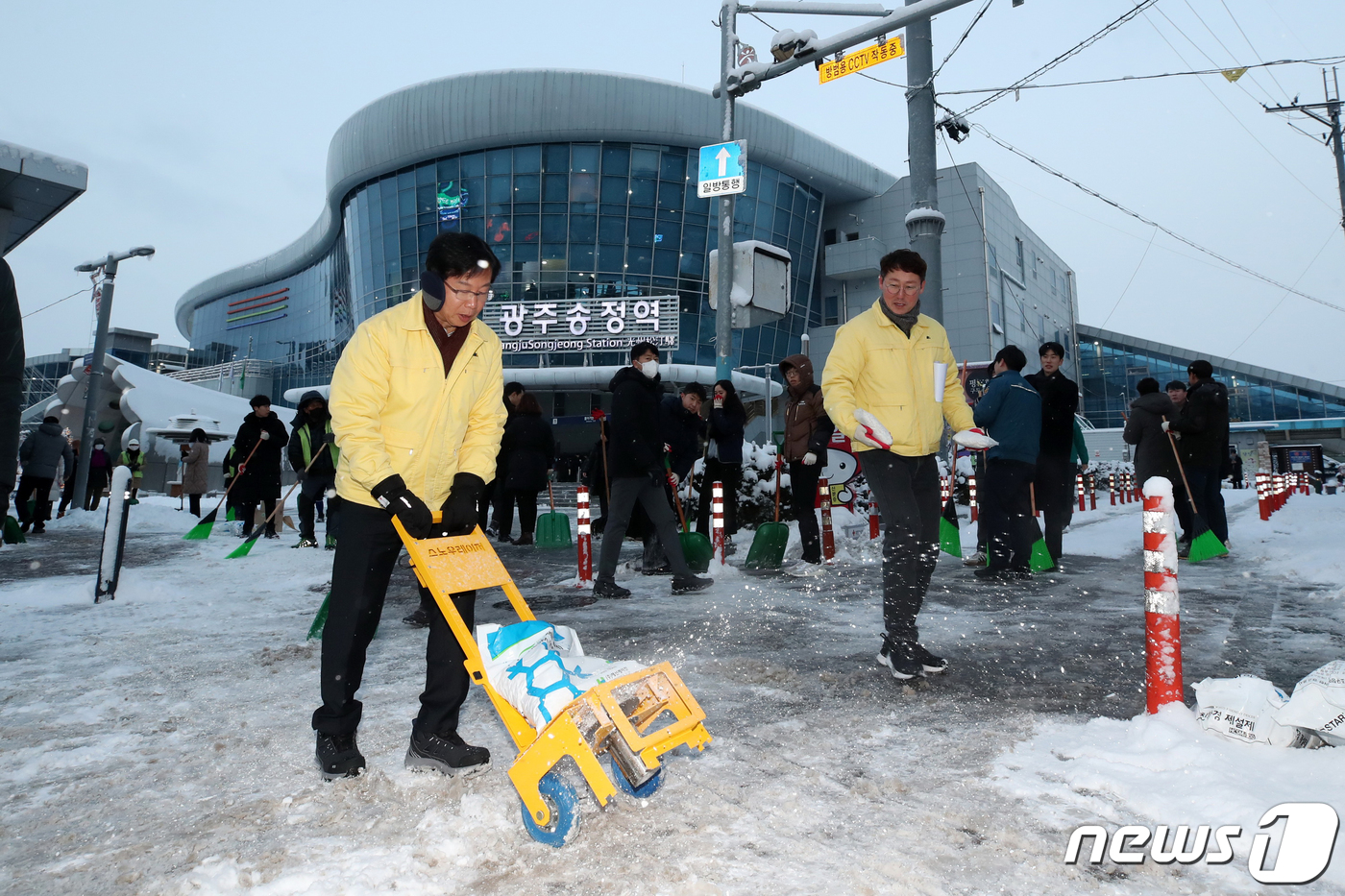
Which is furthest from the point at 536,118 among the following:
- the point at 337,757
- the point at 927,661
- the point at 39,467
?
the point at 337,757

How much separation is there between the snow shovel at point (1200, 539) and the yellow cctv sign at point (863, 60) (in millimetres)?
5603

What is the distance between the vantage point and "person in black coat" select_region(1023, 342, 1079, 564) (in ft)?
23.1

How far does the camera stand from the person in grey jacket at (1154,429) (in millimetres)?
7957

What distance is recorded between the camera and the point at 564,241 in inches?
1421

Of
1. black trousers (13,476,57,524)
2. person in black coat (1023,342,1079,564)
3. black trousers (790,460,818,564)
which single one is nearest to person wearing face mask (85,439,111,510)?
black trousers (13,476,57,524)

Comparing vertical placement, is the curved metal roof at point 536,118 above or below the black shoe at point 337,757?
above

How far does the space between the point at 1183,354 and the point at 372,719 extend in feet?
249

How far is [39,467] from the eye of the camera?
11891 millimetres

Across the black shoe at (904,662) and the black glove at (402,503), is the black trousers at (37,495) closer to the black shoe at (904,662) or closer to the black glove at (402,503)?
the black glove at (402,503)

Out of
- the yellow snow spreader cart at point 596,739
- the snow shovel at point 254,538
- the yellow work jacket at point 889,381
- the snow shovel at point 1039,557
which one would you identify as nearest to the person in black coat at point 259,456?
the snow shovel at point 254,538

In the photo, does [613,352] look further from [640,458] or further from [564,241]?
[640,458]

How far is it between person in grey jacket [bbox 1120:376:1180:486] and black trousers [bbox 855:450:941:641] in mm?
5631

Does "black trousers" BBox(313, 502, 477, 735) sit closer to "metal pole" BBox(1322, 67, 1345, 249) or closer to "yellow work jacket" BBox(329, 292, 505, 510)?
"yellow work jacket" BBox(329, 292, 505, 510)

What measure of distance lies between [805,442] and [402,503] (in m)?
5.68
